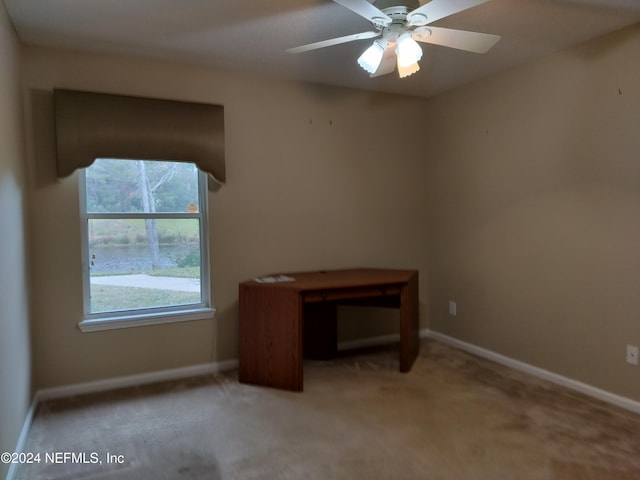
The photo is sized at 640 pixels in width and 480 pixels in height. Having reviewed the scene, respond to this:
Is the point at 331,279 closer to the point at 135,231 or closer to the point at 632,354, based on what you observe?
the point at 135,231

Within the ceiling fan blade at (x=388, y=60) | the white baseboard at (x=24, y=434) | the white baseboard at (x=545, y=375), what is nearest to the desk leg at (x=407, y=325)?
the white baseboard at (x=545, y=375)

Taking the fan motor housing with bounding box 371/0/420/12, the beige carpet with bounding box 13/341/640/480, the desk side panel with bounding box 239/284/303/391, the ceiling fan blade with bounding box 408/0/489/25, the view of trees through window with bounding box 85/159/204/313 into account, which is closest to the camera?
the ceiling fan blade with bounding box 408/0/489/25

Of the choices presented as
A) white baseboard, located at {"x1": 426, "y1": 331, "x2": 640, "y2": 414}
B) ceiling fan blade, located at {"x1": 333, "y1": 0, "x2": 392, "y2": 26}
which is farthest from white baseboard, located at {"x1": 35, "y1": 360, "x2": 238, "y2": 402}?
ceiling fan blade, located at {"x1": 333, "y1": 0, "x2": 392, "y2": 26}

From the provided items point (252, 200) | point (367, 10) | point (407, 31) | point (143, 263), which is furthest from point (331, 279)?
point (367, 10)

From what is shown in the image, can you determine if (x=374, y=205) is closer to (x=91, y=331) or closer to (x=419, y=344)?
(x=419, y=344)

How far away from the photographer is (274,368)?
3.13 meters

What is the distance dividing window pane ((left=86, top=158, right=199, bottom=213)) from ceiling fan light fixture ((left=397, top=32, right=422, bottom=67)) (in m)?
1.86

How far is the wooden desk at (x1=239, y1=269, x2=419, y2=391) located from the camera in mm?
3074

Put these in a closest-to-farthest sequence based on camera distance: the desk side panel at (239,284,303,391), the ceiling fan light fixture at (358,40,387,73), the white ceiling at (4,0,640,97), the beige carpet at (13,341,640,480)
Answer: the beige carpet at (13,341,640,480) → the ceiling fan light fixture at (358,40,387,73) → the white ceiling at (4,0,640,97) → the desk side panel at (239,284,303,391)

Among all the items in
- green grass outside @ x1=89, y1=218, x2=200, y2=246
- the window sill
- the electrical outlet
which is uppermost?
green grass outside @ x1=89, y1=218, x2=200, y2=246

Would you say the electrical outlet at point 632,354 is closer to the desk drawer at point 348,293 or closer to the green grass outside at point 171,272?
the desk drawer at point 348,293

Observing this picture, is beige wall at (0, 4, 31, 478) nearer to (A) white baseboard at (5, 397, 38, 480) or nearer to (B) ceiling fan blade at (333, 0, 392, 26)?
(A) white baseboard at (5, 397, 38, 480)

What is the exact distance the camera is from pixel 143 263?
3332 millimetres

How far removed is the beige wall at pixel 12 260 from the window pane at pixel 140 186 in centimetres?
50
